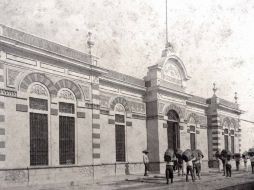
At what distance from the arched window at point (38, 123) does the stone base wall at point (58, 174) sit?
48cm

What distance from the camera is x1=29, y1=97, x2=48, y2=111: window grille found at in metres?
16.3

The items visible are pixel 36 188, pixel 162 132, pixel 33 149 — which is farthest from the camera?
pixel 162 132

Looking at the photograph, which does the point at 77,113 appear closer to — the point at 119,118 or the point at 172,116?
the point at 119,118

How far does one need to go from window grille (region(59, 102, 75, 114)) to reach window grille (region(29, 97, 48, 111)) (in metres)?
0.93

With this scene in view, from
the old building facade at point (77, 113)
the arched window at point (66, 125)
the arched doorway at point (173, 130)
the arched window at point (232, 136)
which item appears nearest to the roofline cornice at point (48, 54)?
the old building facade at point (77, 113)

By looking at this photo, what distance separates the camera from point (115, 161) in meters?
21.1

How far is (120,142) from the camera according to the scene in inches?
860

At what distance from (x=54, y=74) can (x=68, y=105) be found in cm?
167

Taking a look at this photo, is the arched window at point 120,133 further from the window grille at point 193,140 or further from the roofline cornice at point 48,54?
the window grille at point 193,140

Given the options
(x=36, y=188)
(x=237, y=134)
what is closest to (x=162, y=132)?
(x=36, y=188)

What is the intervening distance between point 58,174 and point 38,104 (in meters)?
3.21

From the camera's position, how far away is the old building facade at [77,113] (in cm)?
1546

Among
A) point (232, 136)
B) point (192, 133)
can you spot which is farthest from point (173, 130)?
point (232, 136)

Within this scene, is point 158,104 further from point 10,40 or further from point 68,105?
point 10,40
